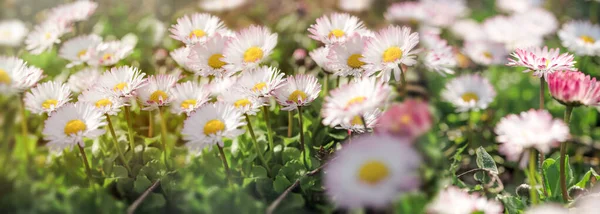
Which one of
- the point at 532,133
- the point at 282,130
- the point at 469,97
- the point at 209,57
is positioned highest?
the point at 209,57

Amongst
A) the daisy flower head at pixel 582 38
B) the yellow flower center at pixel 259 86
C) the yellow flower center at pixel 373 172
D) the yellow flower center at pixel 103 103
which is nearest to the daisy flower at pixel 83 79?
the yellow flower center at pixel 103 103

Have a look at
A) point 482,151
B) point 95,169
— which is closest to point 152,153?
point 95,169

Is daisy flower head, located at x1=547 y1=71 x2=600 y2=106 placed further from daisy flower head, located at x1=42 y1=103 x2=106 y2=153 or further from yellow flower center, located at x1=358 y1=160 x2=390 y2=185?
daisy flower head, located at x1=42 y1=103 x2=106 y2=153

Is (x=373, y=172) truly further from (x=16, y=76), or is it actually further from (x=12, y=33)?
(x=12, y=33)

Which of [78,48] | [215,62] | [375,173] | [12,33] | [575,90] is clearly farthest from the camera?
[12,33]

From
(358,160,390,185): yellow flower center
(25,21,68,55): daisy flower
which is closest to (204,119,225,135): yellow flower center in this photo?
(358,160,390,185): yellow flower center

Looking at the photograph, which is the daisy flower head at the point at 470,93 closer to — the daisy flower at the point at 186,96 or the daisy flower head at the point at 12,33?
the daisy flower at the point at 186,96

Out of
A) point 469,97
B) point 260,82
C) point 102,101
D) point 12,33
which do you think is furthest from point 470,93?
point 12,33
